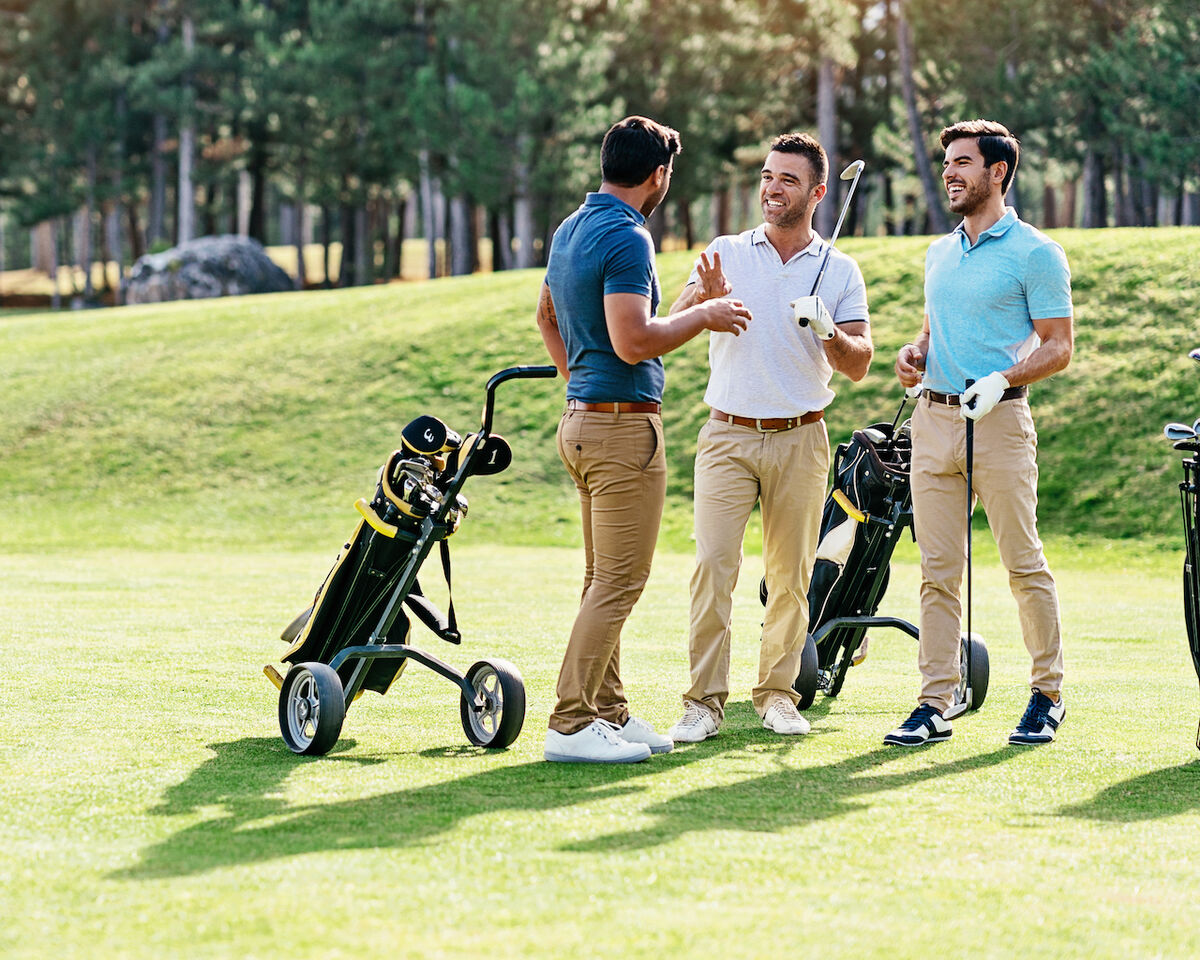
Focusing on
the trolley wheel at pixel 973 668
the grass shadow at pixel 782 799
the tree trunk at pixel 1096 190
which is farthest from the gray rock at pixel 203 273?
the grass shadow at pixel 782 799

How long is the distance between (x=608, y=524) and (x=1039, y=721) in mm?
1912

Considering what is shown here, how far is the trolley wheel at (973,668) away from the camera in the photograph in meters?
6.41

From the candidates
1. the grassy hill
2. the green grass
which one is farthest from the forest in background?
the green grass

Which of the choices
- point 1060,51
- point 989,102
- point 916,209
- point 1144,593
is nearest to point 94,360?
point 1144,593

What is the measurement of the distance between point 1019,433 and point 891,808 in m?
1.86

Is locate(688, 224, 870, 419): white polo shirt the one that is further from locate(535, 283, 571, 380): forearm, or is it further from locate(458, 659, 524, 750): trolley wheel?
locate(458, 659, 524, 750): trolley wheel

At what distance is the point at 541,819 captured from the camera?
431 centimetres

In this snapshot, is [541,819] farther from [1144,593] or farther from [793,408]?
[1144,593]

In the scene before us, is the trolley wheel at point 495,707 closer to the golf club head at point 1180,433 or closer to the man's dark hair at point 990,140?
the golf club head at point 1180,433

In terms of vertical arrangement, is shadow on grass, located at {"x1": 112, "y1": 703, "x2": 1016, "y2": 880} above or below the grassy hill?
below

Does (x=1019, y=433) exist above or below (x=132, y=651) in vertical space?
above

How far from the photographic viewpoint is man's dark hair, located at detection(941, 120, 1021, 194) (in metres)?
5.77

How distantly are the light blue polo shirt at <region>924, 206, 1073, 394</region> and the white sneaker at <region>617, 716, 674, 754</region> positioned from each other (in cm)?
176

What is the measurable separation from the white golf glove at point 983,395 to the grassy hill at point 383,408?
11.0 metres
